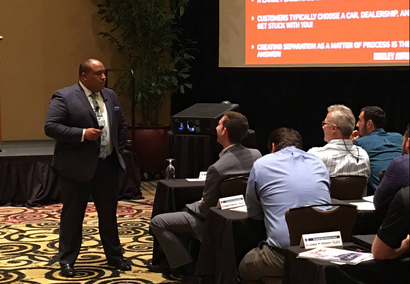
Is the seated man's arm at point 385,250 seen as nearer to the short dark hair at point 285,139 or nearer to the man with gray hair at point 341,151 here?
the short dark hair at point 285,139

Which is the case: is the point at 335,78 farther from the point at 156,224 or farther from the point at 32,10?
the point at 32,10

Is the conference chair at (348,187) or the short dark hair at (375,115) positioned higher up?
the short dark hair at (375,115)

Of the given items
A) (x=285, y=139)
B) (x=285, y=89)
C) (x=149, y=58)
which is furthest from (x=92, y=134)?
(x=149, y=58)

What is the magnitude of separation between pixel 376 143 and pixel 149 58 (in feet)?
14.0

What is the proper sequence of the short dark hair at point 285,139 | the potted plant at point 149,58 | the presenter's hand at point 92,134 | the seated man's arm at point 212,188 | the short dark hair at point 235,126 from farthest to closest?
the potted plant at point 149,58 < the presenter's hand at point 92,134 < the short dark hair at point 235,126 < the seated man's arm at point 212,188 < the short dark hair at point 285,139

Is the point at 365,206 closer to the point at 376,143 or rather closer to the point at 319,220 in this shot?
the point at 319,220

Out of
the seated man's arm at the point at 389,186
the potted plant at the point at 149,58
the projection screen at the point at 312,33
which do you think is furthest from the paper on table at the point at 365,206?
the potted plant at the point at 149,58

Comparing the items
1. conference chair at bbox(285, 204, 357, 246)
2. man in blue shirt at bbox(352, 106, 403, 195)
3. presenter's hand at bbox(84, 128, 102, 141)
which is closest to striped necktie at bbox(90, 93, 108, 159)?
presenter's hand at bbox(84, 128, 102, 141)

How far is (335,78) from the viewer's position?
6.88 m

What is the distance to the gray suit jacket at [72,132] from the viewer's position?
3.95 meters

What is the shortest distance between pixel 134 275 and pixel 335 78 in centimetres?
373

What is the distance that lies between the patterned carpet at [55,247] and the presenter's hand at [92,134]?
92 cm

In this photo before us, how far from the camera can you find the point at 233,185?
353cm

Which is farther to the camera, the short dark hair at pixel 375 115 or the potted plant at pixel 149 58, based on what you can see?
the potted plant at pixel 149 58
